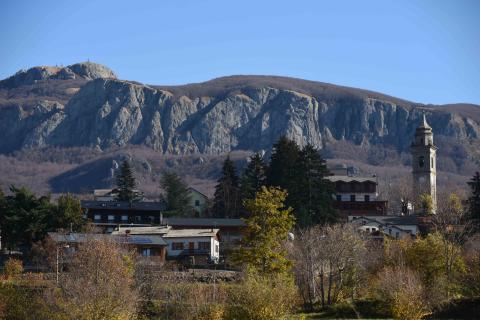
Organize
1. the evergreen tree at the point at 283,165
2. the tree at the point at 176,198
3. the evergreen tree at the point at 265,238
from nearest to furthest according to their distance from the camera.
A: 1. the evergreen tree at the point at 265,238
2. the evergreen tree at the point at 283,165
3. the tree at the point at 176,198

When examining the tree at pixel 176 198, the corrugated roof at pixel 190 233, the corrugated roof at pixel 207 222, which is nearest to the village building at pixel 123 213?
the corrugated roof at pixel 207 222

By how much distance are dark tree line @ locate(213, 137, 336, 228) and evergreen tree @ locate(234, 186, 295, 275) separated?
1585 centimetres

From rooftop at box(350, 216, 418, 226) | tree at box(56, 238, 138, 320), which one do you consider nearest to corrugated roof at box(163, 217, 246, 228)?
rooftop at box(350, 216, 418, 226)

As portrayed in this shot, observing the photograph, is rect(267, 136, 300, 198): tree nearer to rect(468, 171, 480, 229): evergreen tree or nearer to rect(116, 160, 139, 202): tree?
rect(468, 171, 480, 229): evergreen tree

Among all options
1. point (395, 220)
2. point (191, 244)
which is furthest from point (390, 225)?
point (191, 244)

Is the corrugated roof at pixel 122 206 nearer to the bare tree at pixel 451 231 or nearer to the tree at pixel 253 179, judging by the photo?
the tree at pixel 253 179

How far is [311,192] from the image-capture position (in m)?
83.2

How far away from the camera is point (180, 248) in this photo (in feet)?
262

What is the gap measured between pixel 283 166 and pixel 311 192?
16.5 ft

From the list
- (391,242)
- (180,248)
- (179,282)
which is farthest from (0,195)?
(391,242)

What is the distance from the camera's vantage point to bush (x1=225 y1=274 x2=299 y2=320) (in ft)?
159

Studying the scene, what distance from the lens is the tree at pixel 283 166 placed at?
279 ft

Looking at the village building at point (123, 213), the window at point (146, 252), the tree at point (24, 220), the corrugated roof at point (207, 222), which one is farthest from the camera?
the village building at point (123, 213)

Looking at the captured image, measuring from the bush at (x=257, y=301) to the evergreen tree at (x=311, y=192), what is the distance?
28.0 m
